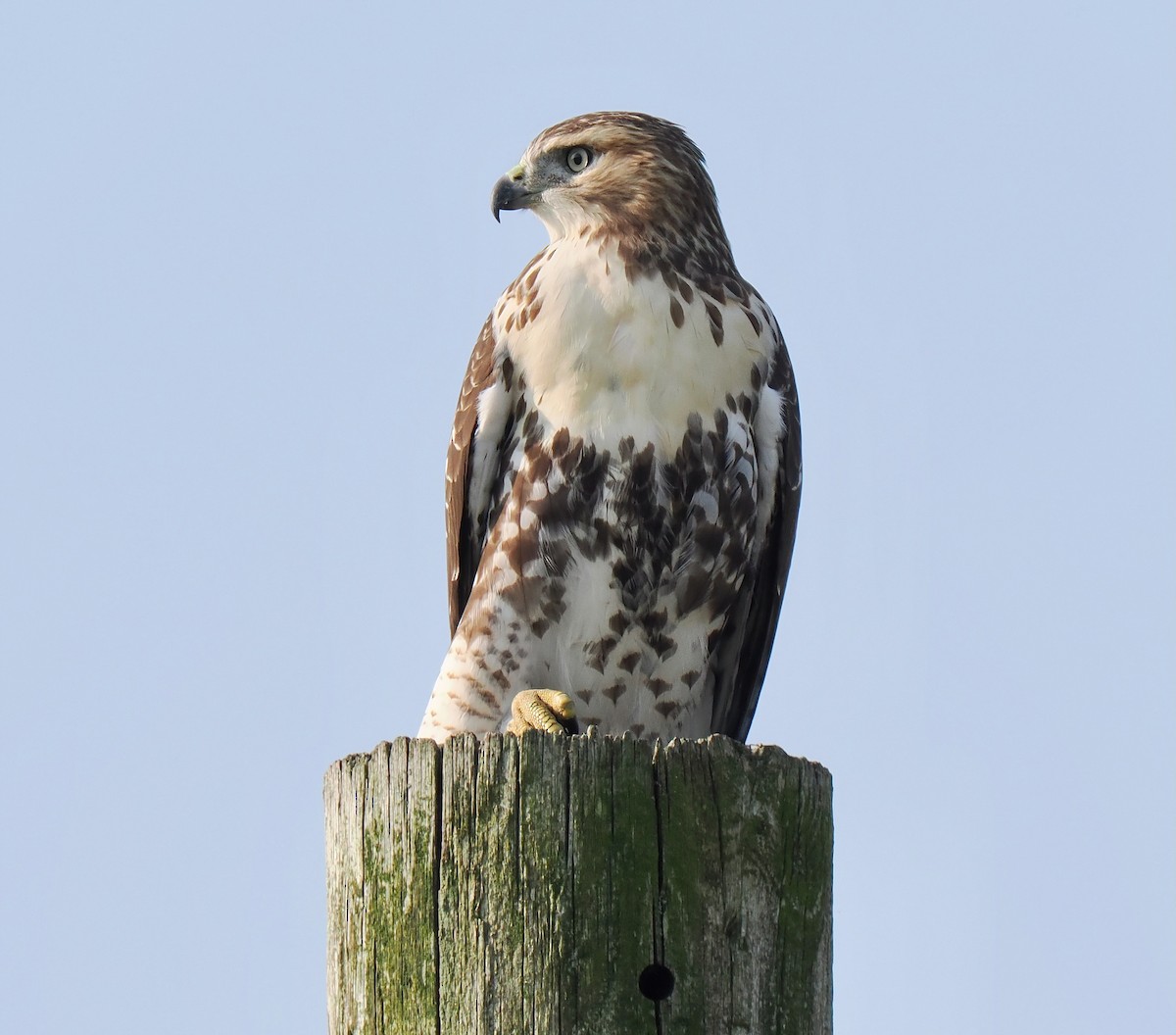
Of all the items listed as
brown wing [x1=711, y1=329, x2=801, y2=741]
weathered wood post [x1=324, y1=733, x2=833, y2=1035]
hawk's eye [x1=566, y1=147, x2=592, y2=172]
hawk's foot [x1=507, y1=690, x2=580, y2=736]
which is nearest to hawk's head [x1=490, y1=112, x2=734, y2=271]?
hawk's eye [x1=566, y1=147, x2=592, y2=172]

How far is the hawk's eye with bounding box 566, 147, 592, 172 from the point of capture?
227 inches

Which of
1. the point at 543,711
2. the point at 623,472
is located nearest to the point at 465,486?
the point at 623,472

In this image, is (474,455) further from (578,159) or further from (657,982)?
(657,982)

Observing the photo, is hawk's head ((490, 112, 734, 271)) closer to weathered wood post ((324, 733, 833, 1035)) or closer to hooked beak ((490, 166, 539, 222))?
hooked beak ((490, 166, 539, 222))

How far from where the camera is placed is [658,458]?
5121mm

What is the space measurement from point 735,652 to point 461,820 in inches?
106

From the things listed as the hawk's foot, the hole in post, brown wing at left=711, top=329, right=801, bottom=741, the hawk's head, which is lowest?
the hole in post

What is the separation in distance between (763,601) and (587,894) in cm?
282

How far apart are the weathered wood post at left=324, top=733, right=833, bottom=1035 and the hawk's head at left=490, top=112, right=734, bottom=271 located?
2.60 m

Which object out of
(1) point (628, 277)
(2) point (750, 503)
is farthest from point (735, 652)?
(1) point (628, 277)

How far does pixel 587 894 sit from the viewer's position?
297 cm

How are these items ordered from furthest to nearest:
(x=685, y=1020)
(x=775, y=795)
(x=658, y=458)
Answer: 1. (x=658, y=458)
2. (x=775, y=795)
3. (x=685, y=1020)

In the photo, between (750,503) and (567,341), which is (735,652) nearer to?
(750,503)

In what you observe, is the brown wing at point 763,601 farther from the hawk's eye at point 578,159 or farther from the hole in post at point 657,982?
the hole in post at point 657,982
